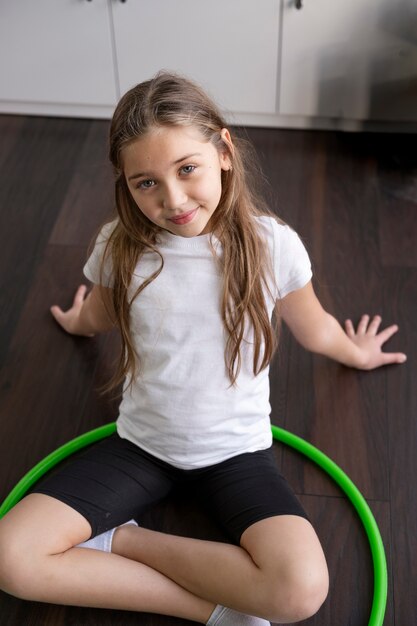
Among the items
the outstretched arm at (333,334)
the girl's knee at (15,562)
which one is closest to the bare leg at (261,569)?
the girl's knee at (15,562)

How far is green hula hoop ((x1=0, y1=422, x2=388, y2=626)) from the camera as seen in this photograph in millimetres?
1531

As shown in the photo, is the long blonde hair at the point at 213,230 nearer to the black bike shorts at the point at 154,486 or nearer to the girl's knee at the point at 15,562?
the black bike shorts at the point at 154,486

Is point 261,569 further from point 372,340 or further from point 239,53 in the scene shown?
point 239,53

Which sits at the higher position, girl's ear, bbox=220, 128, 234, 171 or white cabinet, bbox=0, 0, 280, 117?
girl's ear, bbox=220, 128, 234, 171

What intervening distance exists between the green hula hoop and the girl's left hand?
0.25m

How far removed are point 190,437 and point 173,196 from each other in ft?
1.48

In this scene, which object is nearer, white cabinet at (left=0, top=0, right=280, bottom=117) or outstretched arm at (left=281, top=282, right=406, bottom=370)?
outstretched arm at (left=281, top=282, right=406, bottom=370)

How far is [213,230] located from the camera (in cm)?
144

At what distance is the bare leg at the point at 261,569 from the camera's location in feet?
4.68

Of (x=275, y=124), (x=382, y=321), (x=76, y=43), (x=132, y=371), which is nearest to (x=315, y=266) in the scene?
(x=382, y=321)

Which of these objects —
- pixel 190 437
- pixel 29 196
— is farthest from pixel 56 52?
pixel 190 437

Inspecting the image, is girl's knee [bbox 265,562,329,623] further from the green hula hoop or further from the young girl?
the green hula hoop

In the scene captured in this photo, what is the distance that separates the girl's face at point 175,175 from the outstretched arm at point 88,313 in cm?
27

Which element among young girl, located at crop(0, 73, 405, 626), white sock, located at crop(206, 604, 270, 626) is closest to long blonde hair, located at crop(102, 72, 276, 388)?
young girl, located at crop(0, 73, 405, 626)
